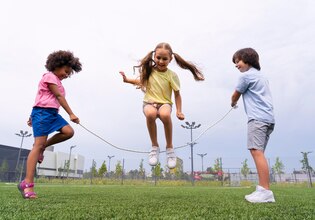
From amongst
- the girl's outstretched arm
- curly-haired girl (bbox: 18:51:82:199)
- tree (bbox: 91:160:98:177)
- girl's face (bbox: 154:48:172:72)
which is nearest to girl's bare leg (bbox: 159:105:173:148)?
girl's face (bbox: 154:48:172:72)

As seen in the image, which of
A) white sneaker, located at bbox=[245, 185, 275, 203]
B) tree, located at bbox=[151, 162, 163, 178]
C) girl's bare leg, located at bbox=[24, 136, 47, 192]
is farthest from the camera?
tree, located at bbox=[151, 162, 163, 178]

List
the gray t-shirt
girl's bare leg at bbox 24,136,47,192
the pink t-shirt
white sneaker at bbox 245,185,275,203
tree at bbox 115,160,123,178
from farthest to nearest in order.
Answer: tree at bbox 115,160,123,178
the pink t-shirt
girl's bare leg at bbox 24,136,47,192
the gray t-shirt
white sneaker at bbox 245,185,275,203

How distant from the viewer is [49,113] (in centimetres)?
396

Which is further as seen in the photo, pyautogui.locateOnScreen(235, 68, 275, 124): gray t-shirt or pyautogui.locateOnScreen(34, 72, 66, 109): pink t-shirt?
pyautogui.locateOnScreen(34, 72, 66, 109): pink t-shirt

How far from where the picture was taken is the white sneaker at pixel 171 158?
4299 mm

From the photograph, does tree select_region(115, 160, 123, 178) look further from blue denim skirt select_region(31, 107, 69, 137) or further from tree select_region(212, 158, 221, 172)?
blue denim skirt select_region(31, 107, 69, 137)

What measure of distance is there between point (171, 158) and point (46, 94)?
2148 millimetres

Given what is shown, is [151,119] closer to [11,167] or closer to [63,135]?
[63,135]

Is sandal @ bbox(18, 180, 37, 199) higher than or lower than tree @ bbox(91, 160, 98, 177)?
lower

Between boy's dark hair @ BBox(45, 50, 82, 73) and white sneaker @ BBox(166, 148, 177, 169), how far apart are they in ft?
6.91

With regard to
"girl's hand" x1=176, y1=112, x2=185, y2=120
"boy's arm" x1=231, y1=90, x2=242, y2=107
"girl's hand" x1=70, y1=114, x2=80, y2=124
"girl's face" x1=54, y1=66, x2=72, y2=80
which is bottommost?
"girl's hand" x1=70, y1=114, x2=80, y2=124

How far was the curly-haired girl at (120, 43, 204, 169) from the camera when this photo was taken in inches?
166

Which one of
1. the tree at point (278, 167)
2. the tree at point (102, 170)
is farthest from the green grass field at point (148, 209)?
the tree at point (278, 167)

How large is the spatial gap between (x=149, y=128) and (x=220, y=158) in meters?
29.5
